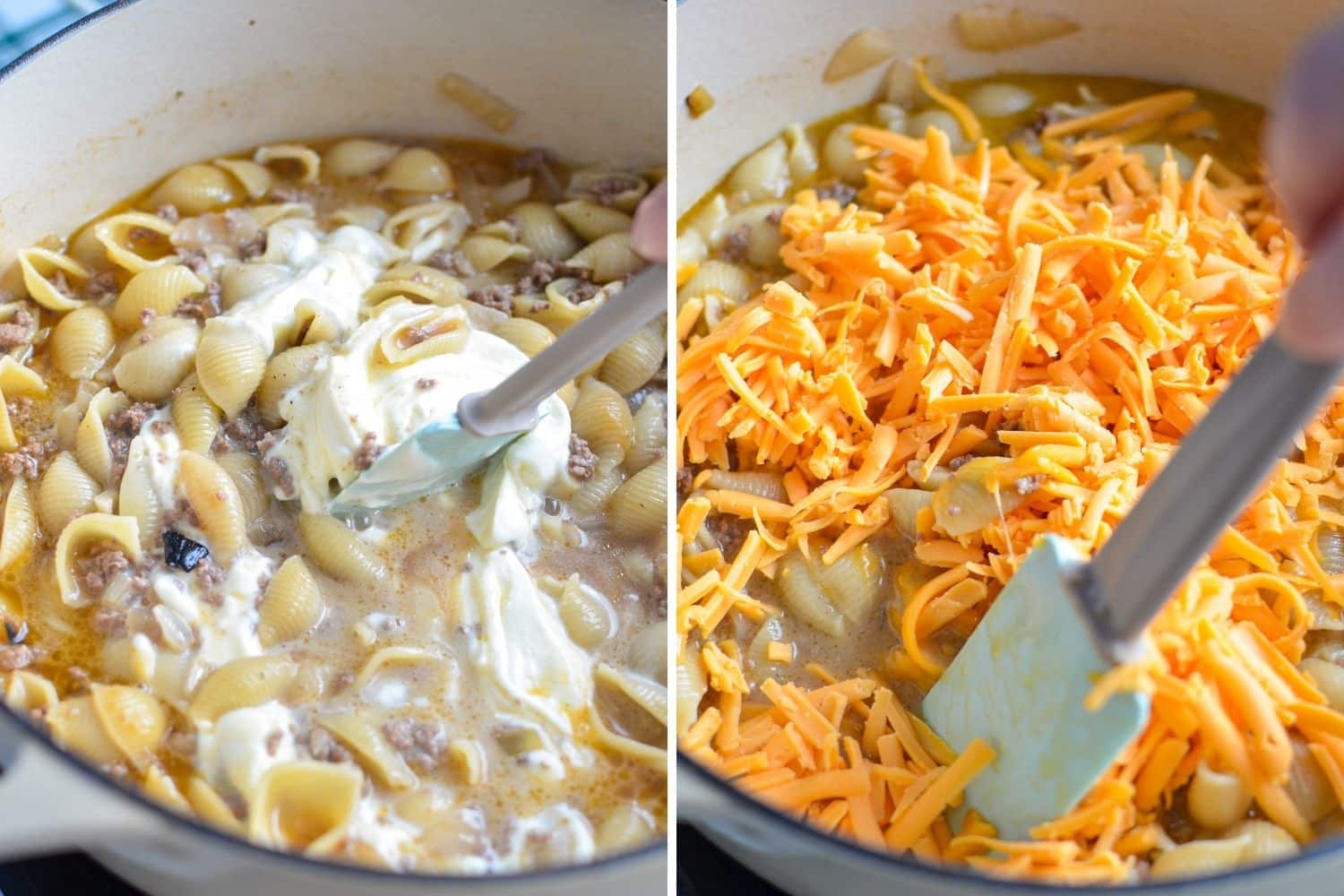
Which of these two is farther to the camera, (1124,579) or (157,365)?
(157,365)

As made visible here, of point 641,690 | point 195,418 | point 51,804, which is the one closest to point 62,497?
point 195,418

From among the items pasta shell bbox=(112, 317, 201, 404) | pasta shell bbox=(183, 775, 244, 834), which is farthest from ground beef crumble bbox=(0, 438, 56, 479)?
pasta shell bbox=(183, 775, 244, 834)

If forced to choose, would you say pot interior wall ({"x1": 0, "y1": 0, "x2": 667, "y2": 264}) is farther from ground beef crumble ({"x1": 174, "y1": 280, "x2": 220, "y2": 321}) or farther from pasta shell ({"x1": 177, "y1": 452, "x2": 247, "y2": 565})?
pasta shell ({"x1": 177, "y1": 452, "x2": 247, "y2": 565})

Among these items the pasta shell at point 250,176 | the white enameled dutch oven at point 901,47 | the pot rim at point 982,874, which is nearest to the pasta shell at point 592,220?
the white enameled dutch oven at point 901,47

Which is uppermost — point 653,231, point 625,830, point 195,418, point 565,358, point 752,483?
point 653,231

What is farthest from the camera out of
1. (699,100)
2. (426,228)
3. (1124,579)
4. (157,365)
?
(426,228)

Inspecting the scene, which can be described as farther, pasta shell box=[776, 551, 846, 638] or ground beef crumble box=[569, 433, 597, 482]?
ground beef crumble box=[569, 433, 597, 482]

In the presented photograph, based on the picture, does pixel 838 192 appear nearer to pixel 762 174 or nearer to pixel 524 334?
pixel 762 174
